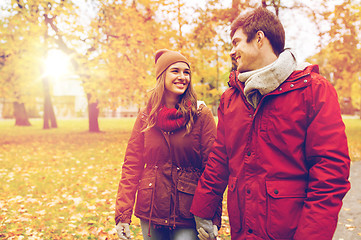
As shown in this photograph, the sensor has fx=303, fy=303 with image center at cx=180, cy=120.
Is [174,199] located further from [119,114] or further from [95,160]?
[119,114]

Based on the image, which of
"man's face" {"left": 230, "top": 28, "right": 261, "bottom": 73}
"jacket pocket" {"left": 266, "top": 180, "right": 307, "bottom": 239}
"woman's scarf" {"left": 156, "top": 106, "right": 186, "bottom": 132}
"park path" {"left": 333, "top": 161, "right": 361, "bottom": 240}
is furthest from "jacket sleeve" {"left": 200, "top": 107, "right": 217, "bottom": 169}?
"park path" {"left": 333, "top": 161, "right": 361, "bottom": 240}

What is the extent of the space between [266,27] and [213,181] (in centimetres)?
101

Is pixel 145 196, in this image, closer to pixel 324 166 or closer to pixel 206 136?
pixel 206 136

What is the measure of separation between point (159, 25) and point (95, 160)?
538 centimetres

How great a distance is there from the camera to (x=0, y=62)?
1623 cm

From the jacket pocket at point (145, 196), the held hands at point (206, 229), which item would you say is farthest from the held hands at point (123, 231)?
the held hands at point (206, 229)

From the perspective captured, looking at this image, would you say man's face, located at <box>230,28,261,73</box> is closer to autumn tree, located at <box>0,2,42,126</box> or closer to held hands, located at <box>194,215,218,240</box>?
held hands, located at <box>194,215,218,240</box>

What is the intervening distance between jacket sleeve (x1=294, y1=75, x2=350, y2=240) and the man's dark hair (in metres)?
0.34

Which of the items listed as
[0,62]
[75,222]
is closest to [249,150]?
[75,222]

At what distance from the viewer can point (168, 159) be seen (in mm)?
2359

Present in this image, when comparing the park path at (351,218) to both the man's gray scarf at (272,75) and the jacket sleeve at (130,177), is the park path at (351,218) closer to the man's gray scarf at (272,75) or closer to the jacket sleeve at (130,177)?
the jacket sleeve at (130,177)

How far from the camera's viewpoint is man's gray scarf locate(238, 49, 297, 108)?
164 centimetres

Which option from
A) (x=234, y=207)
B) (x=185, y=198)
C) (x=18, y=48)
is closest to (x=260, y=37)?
(x=234, y=207)

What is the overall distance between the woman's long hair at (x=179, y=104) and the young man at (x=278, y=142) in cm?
45
